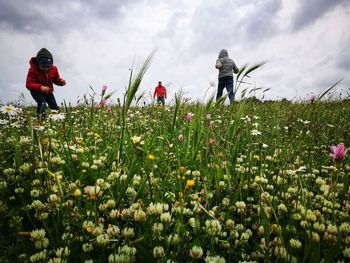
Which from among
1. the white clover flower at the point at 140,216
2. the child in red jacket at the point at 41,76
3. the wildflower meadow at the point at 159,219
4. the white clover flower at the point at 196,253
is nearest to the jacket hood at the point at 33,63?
the child in red jacket at the point at 41,76

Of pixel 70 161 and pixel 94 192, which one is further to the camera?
pixel 70 161

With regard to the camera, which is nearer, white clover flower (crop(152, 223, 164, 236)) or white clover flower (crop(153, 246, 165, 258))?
white clover flower (crop(153, 246, 165, 258))

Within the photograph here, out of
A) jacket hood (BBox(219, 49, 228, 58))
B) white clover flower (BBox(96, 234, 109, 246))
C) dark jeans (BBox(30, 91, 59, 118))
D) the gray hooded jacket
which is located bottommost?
white clover flower (BBox(96, 234, 109, 246))

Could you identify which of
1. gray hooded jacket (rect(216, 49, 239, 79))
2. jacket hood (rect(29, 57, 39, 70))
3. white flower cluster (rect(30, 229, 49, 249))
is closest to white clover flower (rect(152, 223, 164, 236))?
white flower cluster (rect(30, 229, 49, 249))

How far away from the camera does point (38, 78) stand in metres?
7.46

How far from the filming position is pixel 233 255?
155cm

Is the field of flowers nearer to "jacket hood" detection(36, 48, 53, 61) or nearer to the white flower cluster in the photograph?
the white flower cluster

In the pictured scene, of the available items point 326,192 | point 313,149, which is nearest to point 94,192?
point 326,192

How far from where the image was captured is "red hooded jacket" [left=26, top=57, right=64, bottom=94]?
7145 millimetres

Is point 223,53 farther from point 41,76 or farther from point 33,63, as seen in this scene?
point 33,63

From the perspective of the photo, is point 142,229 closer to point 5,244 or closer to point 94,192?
point 94,192

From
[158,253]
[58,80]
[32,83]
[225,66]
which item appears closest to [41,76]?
[32,83]

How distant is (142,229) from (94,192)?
1.26 ft

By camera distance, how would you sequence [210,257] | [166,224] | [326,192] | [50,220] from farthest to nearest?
[326,192] < [50,220] < [166,224] < [210,257]
